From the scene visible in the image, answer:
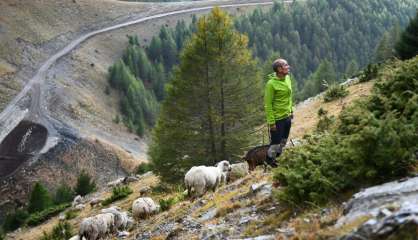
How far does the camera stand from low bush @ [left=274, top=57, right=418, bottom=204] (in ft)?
24.9

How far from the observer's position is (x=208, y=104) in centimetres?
2733

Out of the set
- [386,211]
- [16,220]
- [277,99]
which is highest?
[277,99]

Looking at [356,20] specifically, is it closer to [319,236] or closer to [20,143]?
[20,143]

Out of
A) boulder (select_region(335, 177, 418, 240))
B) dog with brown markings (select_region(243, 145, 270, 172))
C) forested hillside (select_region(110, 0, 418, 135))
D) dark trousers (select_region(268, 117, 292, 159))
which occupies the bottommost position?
dog with brown markings (select_region(243, 145, 270, 172))

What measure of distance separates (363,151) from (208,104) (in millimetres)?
19730

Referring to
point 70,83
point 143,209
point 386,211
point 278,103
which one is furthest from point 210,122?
point 70,83

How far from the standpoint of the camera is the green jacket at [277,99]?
12000 millimetres

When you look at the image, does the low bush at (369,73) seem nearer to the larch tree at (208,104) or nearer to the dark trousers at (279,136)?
the larch tree at (208,104)

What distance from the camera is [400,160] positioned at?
24.8ft

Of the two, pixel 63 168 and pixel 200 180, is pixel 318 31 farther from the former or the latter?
pixel 200 180

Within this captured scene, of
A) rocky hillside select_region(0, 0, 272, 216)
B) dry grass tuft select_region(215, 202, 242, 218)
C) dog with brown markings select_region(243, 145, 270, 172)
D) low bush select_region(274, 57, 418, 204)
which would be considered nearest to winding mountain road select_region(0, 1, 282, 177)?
rocky hillside select_region(0, 0, 272, 216)

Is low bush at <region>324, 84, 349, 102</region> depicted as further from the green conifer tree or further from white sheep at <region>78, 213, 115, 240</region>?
white sheep at <region>78, 213, 115, 240</region>

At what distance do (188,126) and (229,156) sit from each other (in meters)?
2.85

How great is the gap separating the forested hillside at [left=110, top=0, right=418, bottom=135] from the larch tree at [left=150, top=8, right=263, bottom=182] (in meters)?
66.9
